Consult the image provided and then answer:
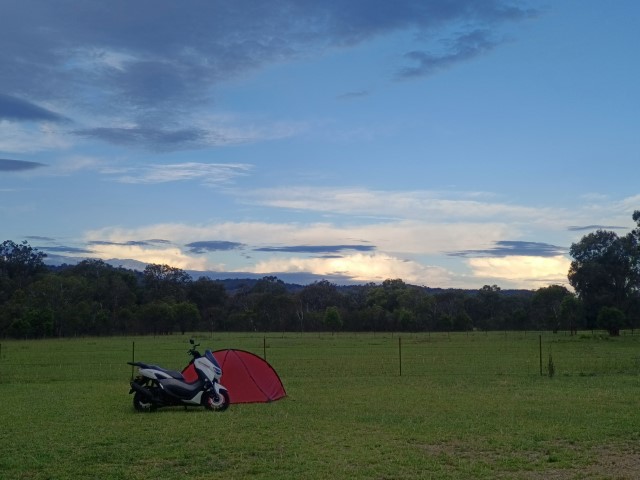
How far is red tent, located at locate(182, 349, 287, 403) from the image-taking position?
53.9 ft

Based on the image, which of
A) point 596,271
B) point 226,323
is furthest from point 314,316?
point 596,271

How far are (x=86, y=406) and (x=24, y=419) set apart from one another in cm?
211

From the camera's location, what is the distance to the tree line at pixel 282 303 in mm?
82062

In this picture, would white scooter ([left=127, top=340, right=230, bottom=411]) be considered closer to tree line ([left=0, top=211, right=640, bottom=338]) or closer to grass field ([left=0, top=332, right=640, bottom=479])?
grass field ([left=0, top=332, right=640, bottom=479])

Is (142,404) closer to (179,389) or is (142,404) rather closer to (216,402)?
(179,389)

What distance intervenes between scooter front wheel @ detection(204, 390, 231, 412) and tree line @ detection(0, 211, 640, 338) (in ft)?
206

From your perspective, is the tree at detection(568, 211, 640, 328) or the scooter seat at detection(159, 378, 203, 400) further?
the tree at detection(568, 211, 640, 328)

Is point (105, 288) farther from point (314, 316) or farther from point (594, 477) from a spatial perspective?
point (594, 477)

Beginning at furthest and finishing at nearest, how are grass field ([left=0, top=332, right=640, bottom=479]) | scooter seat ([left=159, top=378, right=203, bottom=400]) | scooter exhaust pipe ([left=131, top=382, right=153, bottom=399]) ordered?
scooter seat ([left=159, top=378, right=203, bottom=400]), scooter exhaust pipe ([left=131, top=382, right=153, bottom=399]), grass field ([left=0, top=332, right=640, bottom=479])

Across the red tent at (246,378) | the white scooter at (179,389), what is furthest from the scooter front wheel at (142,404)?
the red tent at (246,378)

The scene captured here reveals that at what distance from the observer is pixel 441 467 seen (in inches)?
356

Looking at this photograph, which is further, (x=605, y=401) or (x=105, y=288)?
(x=105, y=288)

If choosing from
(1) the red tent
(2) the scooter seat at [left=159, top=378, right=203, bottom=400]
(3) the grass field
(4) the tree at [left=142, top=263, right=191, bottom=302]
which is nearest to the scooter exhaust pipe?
(2) the scooter seat at [left=159, top=378, right=203, bottom=400]

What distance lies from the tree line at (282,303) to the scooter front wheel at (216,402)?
62771 mm
